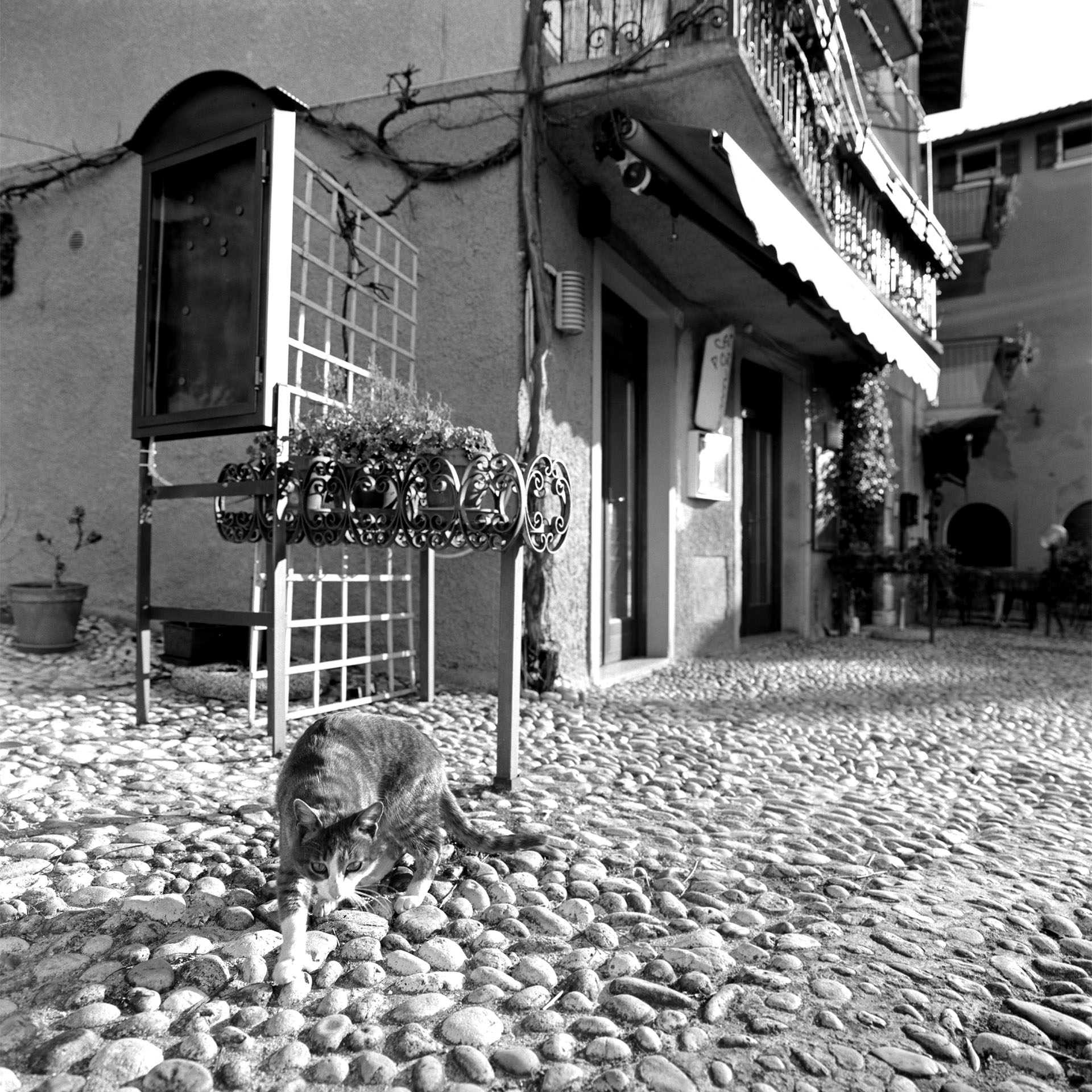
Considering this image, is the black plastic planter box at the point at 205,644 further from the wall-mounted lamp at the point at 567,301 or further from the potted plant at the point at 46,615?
the wall-mounted lamp at the point at 567,301

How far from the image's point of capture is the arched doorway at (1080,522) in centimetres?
1602

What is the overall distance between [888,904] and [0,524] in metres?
7.29

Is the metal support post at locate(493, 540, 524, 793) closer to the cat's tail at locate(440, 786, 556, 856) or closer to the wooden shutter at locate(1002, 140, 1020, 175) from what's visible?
the cat's tail at locate(440, 786, 556, 856)

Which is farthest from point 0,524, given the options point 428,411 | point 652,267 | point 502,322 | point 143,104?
point 652,267

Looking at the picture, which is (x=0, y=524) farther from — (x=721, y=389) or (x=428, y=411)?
(x=721, y=389)

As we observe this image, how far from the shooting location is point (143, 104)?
21.6ft

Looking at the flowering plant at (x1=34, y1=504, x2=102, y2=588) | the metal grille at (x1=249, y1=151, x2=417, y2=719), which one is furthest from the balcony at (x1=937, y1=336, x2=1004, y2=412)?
the flowering plant at (x1=34, y1=504, x2=102, y2=588)

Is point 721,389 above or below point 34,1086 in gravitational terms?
above

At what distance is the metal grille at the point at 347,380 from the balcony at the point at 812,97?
1.67m

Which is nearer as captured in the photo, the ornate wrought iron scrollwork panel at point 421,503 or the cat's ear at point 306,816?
the cat's ear at point 306,816

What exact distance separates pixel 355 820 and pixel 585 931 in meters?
0.60

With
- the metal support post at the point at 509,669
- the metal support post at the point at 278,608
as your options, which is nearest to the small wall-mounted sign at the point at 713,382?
the metal support post at the point at 278,608

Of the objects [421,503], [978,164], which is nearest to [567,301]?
[421,503]

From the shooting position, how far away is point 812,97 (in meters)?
6.39
